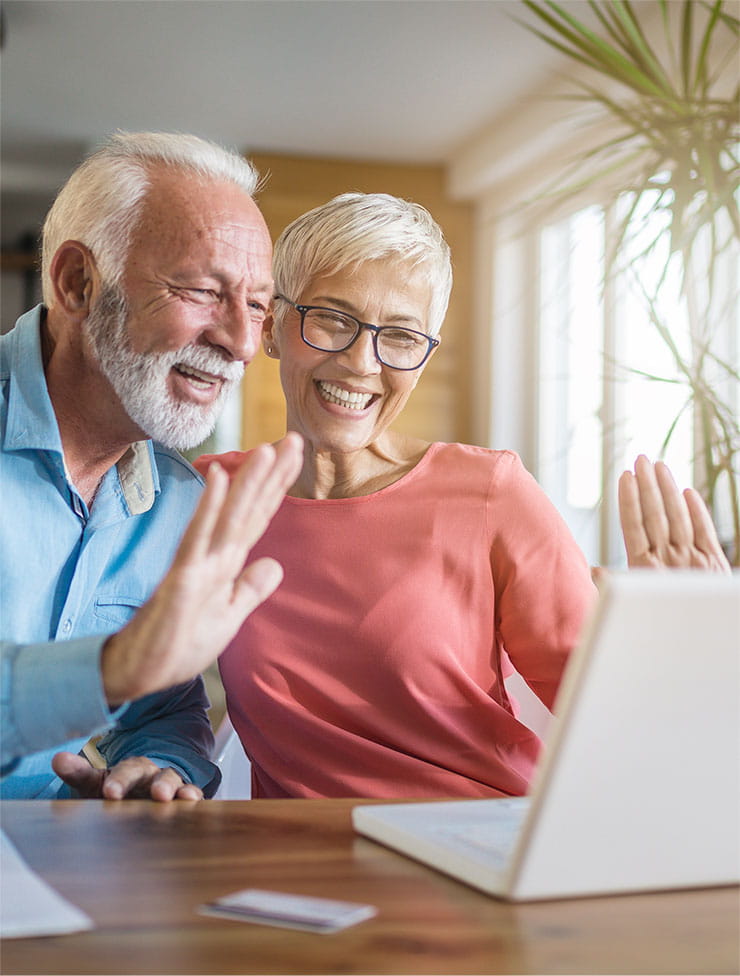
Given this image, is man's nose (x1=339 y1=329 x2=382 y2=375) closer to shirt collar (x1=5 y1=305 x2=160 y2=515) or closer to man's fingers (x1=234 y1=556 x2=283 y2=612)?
shirt collar (x1=5 y1=305 x2=160 y2=515)

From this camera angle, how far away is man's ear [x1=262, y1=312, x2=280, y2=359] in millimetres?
1754

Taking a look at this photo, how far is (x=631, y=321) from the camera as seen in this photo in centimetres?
587

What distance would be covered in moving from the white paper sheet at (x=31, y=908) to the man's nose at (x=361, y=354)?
931mm

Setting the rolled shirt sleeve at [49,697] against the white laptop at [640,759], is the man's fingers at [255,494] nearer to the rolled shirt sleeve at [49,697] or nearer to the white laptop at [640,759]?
the rolled shirt sleeve at [49,697]

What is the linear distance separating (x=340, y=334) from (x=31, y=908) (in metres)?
1.05

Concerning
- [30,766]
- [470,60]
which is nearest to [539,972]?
[30,766]

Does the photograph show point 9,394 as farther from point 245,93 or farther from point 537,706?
point 245,93

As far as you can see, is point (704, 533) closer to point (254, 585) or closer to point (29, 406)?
point (254, 585)

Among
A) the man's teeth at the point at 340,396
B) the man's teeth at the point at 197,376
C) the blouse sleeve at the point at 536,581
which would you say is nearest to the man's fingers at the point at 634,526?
the blouse sleeve at the point at 536,581

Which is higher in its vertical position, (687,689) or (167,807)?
(687,689)

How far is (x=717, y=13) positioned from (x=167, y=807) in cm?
225

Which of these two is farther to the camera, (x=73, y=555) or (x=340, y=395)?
(x=340, y=395)

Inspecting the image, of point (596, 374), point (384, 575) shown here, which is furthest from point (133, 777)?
point (596, 374)

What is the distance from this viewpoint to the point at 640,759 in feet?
2.56
